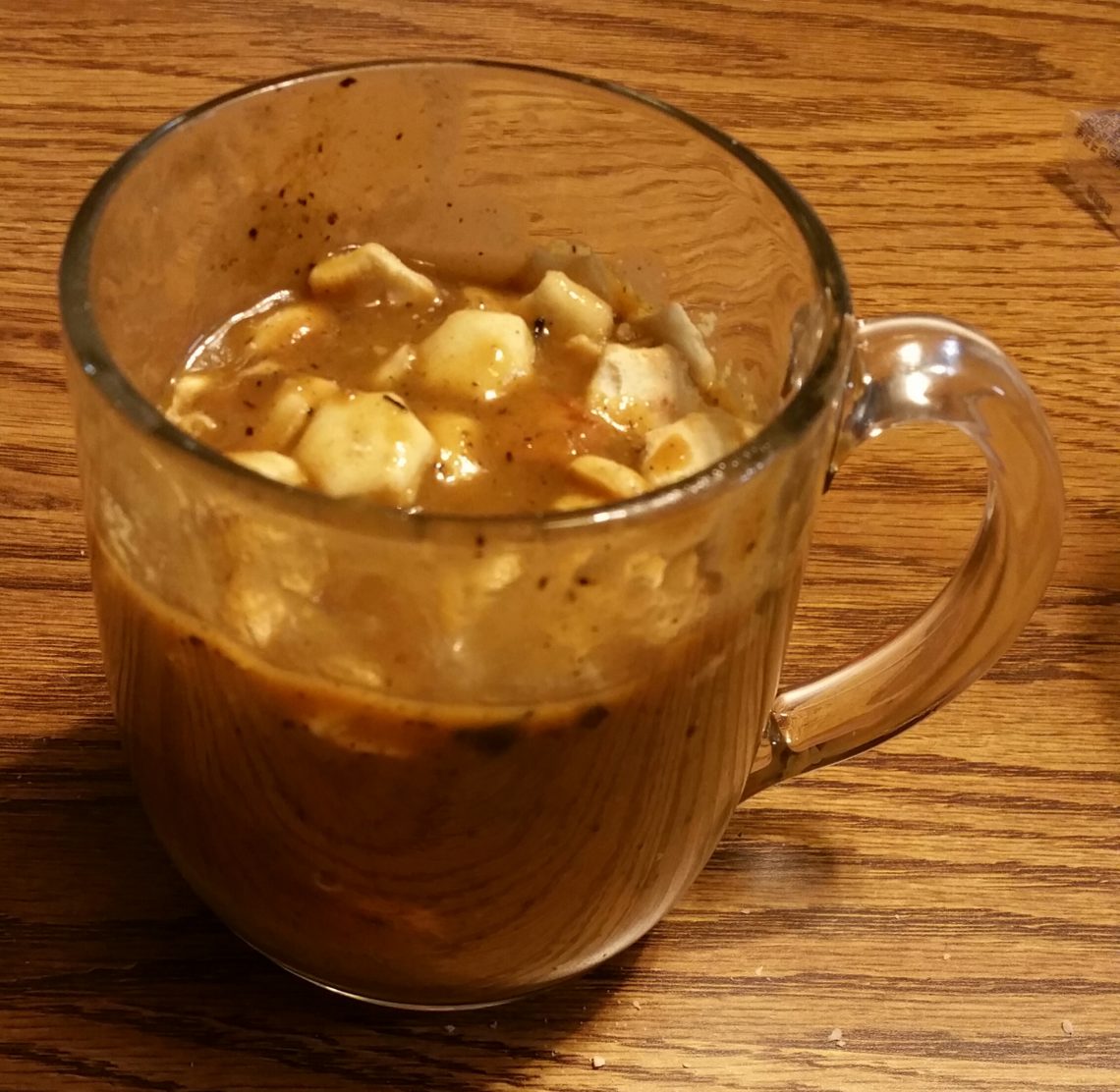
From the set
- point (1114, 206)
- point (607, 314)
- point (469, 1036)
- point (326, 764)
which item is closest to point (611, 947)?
point (469, 1036)

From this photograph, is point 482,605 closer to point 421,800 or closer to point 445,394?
point 421,800

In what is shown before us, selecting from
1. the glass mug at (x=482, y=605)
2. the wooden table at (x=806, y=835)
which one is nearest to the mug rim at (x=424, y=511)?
the glass mug at (x=482, y=605)

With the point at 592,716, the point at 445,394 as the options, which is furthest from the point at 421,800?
the point at 445,394

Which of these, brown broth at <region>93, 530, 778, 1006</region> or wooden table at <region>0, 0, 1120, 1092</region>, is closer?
brown broth at <region>93, 530, 778, 1006</region>

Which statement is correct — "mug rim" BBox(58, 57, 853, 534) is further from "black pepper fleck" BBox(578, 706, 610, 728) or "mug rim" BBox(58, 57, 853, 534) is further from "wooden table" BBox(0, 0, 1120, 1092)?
"wooden table" BBox(0, 0, 1120, 1092)

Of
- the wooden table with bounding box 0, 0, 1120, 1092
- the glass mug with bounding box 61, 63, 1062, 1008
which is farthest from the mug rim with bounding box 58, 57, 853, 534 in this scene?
the wooden table with bounding box 0, 0, 1120, 1092

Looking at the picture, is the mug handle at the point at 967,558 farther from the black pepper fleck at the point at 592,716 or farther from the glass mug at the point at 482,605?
the black pepper fleck at the point at 592,716

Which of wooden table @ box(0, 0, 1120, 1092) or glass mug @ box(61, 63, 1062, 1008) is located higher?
glass mug @ box(61, 63, 1062, 1008)

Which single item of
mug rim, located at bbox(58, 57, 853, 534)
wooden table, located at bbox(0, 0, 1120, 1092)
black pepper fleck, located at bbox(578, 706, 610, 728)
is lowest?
wooden table, located at bbox(0, 0, 1120, 1092)
